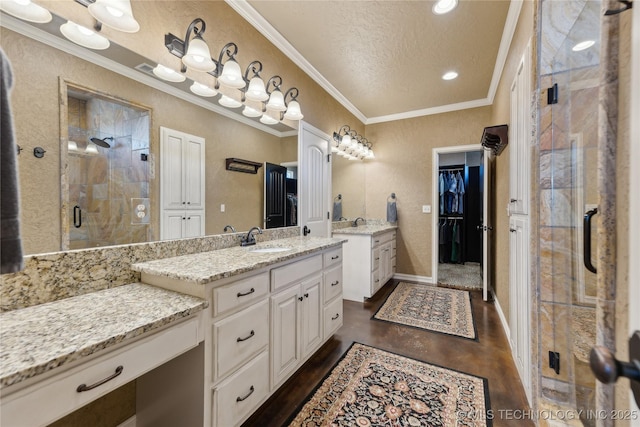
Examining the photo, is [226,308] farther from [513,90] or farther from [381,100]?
[381,100]

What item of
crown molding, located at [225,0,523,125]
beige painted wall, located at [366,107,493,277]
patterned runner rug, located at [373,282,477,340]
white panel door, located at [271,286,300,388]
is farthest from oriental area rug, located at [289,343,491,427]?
crown molding, located at [225,0,523,125]

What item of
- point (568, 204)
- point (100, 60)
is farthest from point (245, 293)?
point (568, 204)

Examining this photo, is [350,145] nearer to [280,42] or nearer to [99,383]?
[280,42]

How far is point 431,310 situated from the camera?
3008 mm

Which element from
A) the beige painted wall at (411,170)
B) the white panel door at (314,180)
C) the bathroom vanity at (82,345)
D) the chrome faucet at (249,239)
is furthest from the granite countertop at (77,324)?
the beige painted wall at (411,170)

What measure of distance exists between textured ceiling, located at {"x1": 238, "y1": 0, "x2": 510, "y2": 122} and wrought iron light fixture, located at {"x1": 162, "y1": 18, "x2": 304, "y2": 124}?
0.49 m

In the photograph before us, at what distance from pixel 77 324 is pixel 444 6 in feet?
9.56

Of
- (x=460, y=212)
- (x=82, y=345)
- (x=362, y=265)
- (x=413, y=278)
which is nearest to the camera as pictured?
(x=82, y=345)

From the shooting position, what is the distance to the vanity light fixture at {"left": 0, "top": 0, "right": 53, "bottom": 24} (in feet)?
3.29

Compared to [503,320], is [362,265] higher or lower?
higher

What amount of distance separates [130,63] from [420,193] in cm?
393

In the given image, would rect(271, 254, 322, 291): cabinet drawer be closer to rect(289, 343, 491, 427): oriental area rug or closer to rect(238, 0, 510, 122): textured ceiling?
rect(289, 343, 491, 427): oriental area rug

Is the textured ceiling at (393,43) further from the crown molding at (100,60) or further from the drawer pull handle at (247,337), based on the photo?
the drawer pull handle at (247,337)

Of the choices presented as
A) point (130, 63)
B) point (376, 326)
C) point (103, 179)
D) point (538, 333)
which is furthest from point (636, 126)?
point (376, 326)
